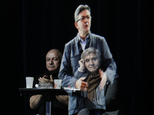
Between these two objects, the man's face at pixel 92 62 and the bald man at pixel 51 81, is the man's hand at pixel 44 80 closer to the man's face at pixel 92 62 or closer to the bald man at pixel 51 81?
the bald man at pixel 51 81

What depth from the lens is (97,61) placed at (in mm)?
2219

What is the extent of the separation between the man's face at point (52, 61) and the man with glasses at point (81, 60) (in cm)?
7

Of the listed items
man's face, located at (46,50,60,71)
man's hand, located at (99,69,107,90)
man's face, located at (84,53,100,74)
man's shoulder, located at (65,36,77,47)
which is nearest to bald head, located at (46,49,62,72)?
man's face, located at (46,50,60,71)

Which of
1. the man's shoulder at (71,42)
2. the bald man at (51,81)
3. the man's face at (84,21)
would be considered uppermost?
the man's face at (84,21)

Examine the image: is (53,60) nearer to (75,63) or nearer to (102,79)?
(75,63)

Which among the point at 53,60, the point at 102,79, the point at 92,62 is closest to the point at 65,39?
the point at 53,60

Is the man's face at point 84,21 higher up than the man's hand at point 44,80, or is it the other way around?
the man's face at point 84,21

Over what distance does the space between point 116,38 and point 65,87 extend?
70 cm

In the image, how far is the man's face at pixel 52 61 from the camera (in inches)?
91.4

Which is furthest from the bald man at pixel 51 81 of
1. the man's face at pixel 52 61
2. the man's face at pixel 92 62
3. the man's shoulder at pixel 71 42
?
the man's face at pixel 92 62

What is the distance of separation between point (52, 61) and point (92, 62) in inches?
16.2

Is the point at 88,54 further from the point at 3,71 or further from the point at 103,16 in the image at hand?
the point at 3,71

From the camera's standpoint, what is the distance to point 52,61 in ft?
7.66

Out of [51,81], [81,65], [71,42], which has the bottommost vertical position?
[51,81]
